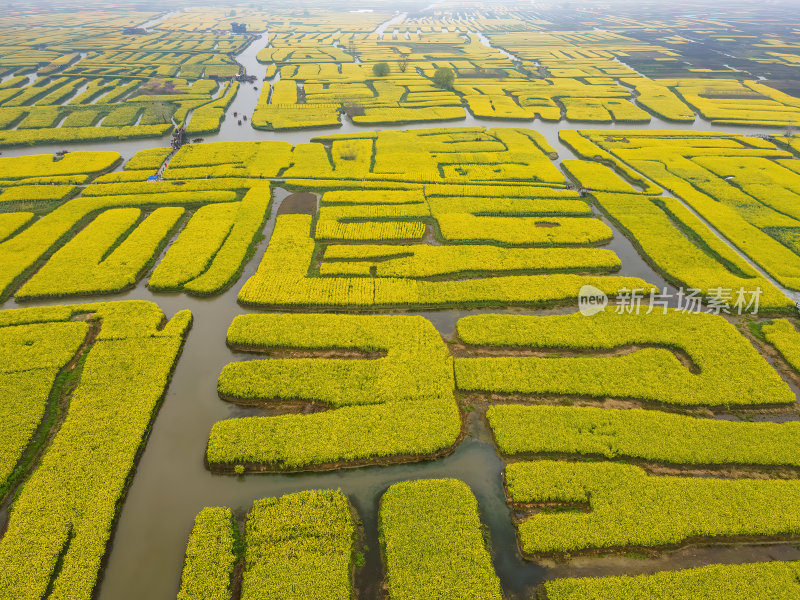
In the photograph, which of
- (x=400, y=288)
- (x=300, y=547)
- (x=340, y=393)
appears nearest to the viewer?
(x=300, y=547)

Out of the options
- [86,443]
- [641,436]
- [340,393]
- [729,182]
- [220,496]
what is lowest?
[220,496]

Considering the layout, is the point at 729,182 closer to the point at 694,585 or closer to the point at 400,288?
the point at 400,288

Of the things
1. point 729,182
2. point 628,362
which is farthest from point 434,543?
point 729,182

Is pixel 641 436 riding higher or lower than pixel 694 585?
higher

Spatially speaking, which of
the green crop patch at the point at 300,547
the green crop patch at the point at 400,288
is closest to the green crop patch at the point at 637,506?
the green crop patch at the point at 300,547

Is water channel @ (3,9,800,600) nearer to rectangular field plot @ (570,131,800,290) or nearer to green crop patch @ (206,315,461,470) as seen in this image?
green crop patch @ (206,315,461,470)

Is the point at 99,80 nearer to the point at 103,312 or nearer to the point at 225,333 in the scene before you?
the point at 103,312

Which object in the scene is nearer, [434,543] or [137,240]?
[434,543]

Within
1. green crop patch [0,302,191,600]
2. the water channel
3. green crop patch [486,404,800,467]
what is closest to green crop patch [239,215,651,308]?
the water channel
